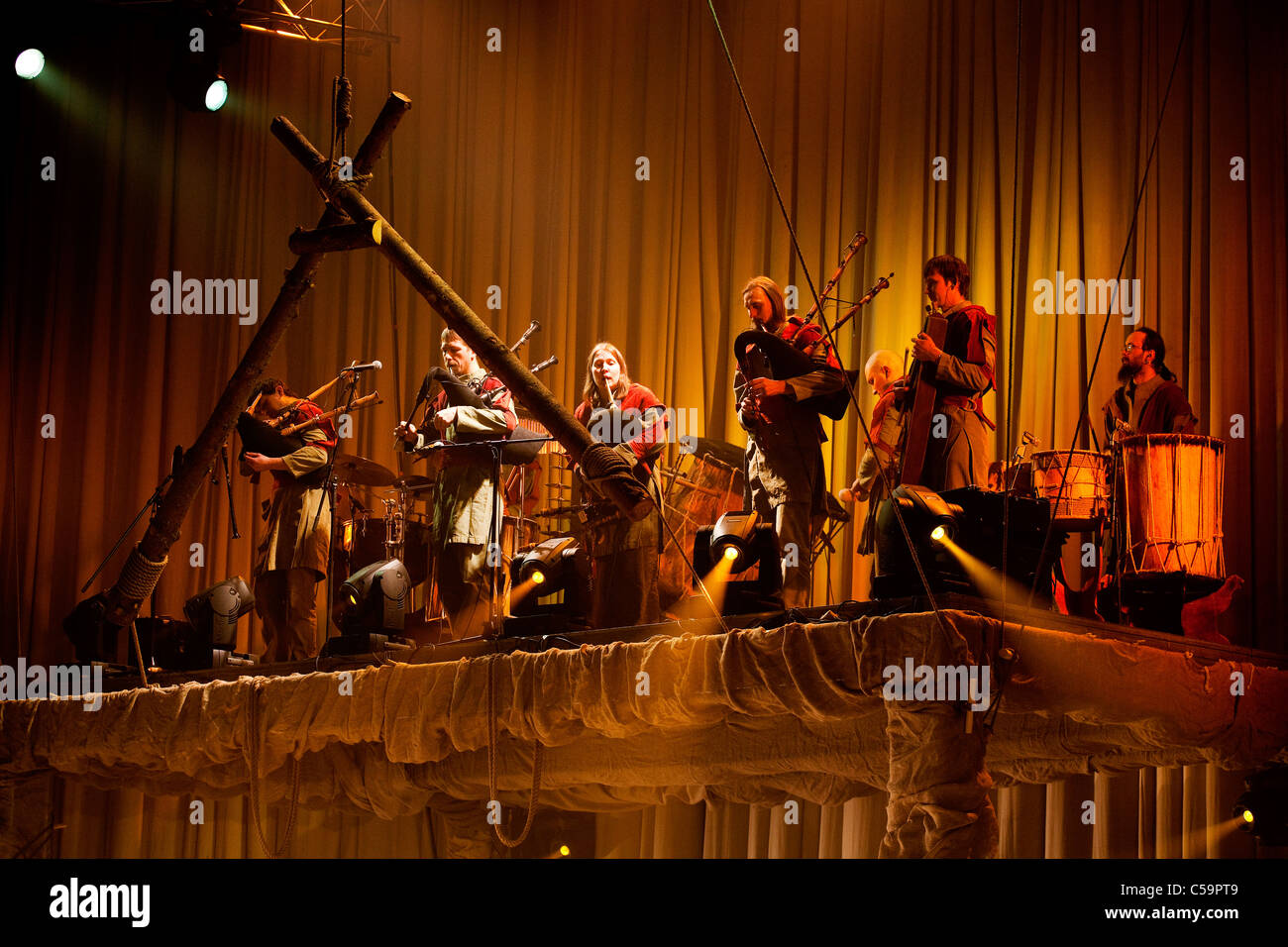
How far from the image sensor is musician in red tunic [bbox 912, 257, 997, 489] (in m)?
5.34

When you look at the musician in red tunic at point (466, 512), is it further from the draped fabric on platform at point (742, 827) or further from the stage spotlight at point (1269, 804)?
the stage spotlight at point (1269, 804)

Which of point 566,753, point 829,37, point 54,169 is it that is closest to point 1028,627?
point 566,753

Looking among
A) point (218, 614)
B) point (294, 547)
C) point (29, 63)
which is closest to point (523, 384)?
point (218, 614)

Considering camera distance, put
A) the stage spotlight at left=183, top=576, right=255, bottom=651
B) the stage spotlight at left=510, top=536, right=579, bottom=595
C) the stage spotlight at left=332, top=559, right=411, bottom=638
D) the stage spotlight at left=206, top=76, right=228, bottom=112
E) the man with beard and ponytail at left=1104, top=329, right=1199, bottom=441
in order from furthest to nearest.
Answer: the stage spotlight at left=206, top=76, right=228, bottom=112
the stage spotlight at left=183, top=576, right=255, bottom=651
the man with beard and ponytail at left=1104, top=329, right=1199, bottom=441
the stage spotlight at left=510, top=536, right=579, bottom=595
the stage spotlight at left=332, top=559, right=411, bottom=638

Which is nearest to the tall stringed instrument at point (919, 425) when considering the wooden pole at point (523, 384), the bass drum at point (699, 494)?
the bass drum at point (699, 494)

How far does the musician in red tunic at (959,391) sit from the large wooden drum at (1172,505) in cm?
66

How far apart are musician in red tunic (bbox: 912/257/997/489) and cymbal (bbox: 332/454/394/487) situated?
3.33 m

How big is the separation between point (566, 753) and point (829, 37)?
17.6ft

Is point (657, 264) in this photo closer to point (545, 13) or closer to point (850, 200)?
point (850, 200)

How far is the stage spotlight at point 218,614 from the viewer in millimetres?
6531

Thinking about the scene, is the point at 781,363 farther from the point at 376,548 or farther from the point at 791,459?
the point at 376,548

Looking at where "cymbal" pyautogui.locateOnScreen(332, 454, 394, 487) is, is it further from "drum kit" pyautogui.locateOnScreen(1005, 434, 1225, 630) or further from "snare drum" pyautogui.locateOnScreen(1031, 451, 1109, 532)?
"drum kit" pyautogui.locateOnScreen(1005, 434, 1225, 630)

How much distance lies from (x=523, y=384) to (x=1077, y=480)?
11.1 ft

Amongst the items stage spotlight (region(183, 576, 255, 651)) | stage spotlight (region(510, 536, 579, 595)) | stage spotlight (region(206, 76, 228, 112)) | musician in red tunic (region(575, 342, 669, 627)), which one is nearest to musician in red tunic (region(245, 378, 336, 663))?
stage spotlight (region(183, 576, 255, 651))
